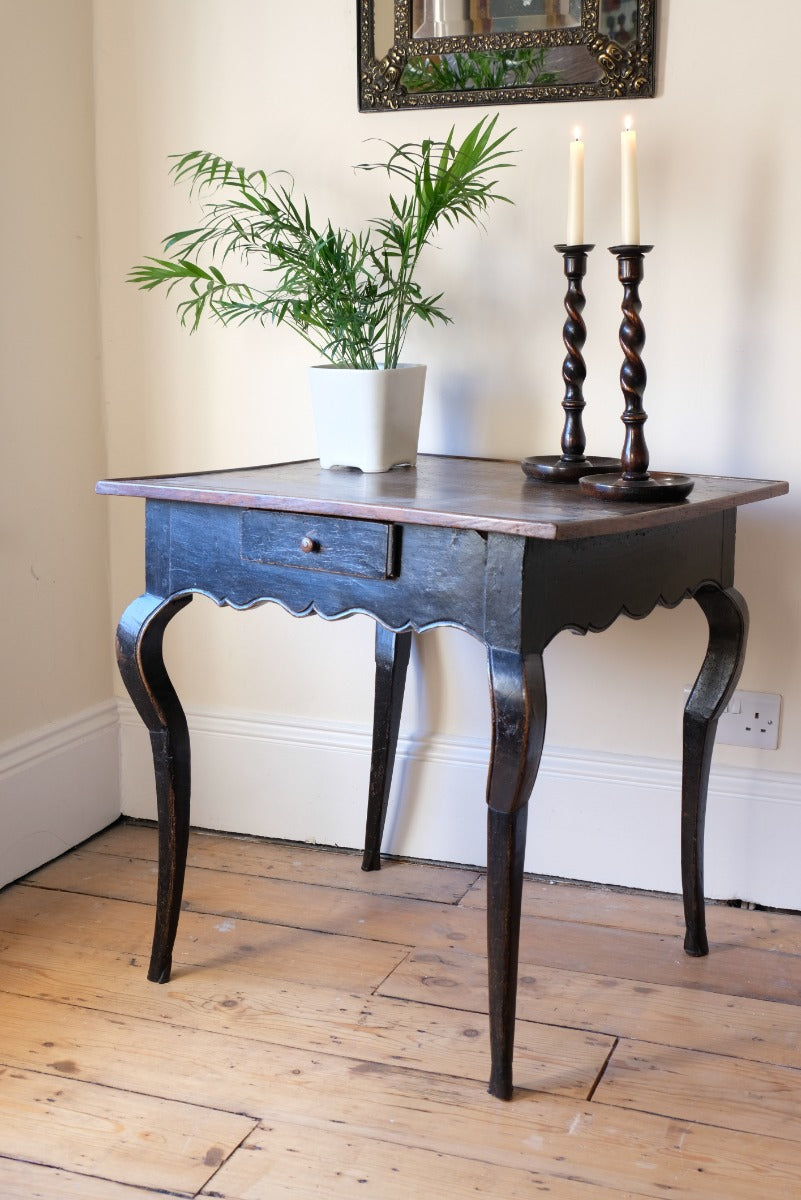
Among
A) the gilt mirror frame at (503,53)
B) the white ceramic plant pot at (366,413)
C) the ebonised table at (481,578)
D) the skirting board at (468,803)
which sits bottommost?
the skirting board at (468,803)

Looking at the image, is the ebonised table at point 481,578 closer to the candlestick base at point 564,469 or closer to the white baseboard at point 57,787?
the candlestick base at point 564,469

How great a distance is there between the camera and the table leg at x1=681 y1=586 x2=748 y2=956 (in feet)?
5.75

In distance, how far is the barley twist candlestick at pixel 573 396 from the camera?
1.69 metres

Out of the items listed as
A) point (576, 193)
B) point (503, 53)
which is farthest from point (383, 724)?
point (503, 53)

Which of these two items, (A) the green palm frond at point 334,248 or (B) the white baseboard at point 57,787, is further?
(B) the white baseboard at point 57,787

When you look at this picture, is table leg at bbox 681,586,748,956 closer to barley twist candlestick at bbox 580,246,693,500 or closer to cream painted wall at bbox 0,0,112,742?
barley twist candlestick at bbox 580,246,693,500

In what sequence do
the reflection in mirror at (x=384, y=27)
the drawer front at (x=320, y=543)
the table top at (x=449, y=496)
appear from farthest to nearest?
the reflection in mirror at (x=384, y=27)
the drawer front at (x=320, y=543)
the table top at (x=449, y=496)

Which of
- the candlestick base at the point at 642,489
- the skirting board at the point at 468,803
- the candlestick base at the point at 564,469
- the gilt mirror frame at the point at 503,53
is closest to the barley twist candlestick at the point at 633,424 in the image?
the candlestick base at the point at 642,489

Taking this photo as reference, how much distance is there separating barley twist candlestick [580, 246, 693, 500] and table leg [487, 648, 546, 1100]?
0.83 ft

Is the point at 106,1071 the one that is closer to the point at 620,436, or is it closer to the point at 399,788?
the point at 399,788

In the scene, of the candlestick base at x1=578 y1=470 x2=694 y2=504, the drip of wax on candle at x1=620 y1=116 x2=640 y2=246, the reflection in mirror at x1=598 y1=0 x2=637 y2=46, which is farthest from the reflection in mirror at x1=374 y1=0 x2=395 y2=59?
the candlestick base at x1=578 y1=470 x2=694 y2=504

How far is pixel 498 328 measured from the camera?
198cm

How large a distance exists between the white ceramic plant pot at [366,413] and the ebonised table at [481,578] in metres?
0.04

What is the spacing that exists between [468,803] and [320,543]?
0.78m
